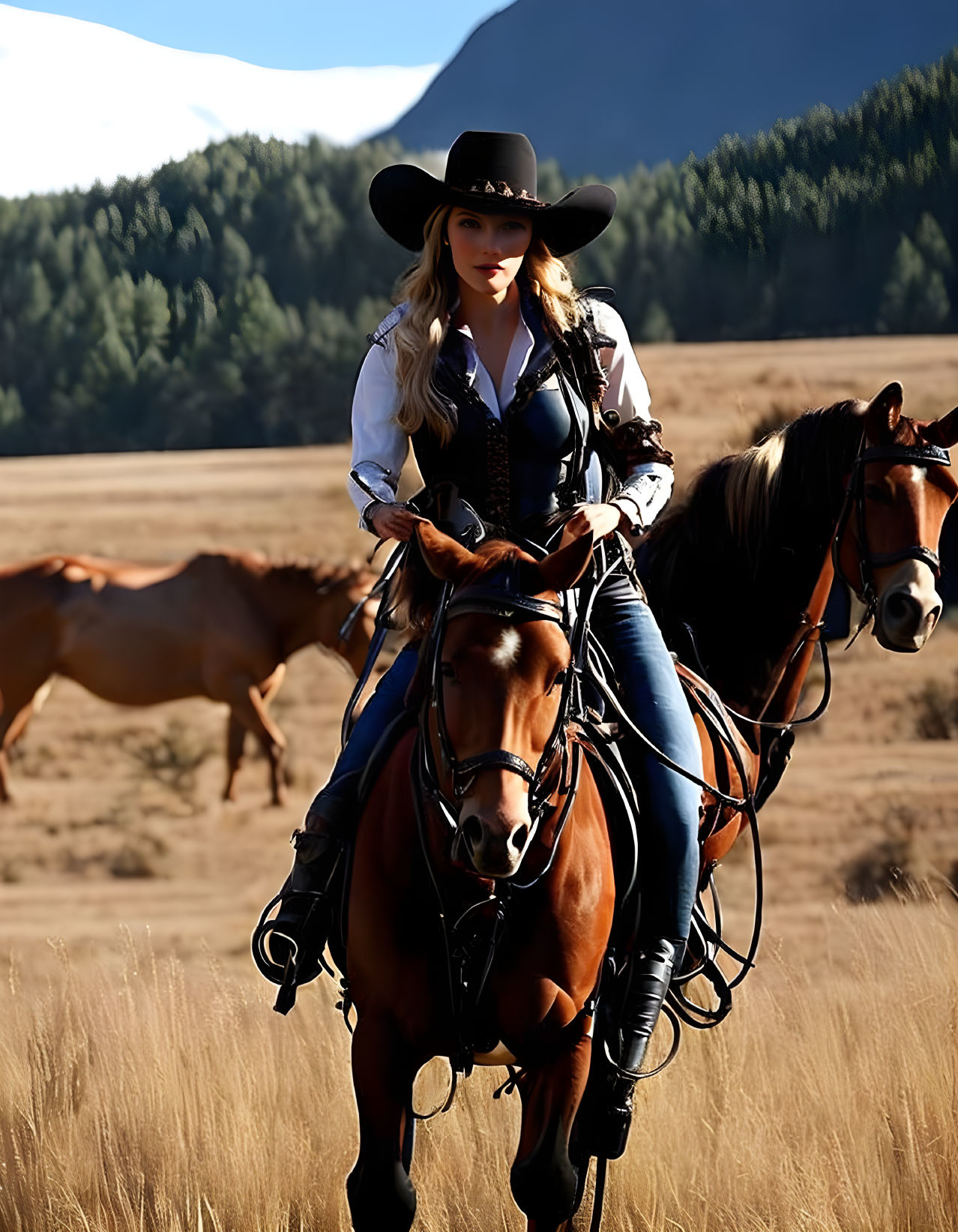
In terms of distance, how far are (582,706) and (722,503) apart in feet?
5.33

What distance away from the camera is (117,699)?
59.3ft

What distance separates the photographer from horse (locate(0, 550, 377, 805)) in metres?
16.5

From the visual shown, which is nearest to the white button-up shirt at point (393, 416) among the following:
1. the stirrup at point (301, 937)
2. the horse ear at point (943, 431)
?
the stirrup at point (301, 937)

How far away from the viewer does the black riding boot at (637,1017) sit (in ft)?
10.6

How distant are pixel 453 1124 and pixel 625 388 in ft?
8.07

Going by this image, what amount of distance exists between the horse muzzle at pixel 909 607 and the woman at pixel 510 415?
915mm

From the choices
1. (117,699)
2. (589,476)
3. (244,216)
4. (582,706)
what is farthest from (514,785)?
(244,216)

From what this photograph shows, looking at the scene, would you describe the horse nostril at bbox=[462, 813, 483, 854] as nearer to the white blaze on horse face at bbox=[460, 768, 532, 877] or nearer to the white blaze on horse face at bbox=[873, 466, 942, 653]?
the white blaze on horse face at bbox=[460, 768, 532, 877]

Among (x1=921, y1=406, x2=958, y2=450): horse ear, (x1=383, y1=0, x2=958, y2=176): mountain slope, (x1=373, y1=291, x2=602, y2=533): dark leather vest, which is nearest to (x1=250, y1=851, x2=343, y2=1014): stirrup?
(x1=373, y1=291, x2=602, y2=533): dark leather vest

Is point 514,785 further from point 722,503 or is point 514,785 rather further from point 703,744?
point 722,503

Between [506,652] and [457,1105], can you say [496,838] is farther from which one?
[457,1105]

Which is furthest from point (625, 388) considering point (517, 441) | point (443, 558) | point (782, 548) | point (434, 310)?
point (782, 548)

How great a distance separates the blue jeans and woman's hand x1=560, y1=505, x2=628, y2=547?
47 centimetres

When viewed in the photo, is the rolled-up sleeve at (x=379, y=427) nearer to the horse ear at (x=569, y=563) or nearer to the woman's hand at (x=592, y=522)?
the woman's hand at (x=592, y=522)
